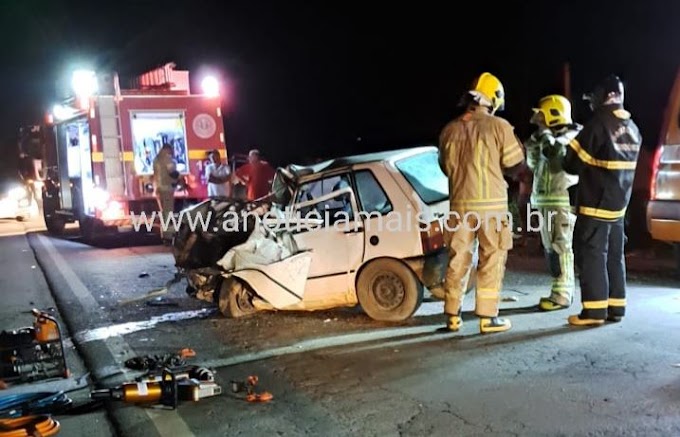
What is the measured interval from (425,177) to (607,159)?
1650 millimetres

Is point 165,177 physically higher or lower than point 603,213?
higher

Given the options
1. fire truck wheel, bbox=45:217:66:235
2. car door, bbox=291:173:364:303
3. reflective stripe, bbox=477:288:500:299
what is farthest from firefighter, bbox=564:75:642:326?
fire truck wheel, bbox=45:217:66:235

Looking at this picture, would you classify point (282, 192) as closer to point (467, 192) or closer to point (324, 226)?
point (324, 226)

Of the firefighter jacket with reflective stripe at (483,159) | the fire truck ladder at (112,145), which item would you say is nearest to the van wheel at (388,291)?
the firefighter jacket with reflective stripe at (483,159)

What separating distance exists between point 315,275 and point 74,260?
6807 millimetres

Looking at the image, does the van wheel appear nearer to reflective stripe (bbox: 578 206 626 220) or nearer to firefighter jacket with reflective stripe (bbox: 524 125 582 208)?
firefighter jacket with reflective stripe (bbox: 524 125 582 208)

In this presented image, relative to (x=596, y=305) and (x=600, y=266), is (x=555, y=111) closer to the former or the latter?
(x=600, y=266)

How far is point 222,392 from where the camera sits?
5.13 meters

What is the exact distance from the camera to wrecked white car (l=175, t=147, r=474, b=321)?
6.66 metres

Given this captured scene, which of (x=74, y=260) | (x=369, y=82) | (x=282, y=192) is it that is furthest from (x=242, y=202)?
(x=369, y=82)

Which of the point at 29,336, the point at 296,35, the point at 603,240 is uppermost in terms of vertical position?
the point at 296,35

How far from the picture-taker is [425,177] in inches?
272

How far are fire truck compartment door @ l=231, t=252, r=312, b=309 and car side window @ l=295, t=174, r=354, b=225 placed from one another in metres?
0.42

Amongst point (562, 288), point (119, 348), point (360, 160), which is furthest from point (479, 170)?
point (119, 348)
